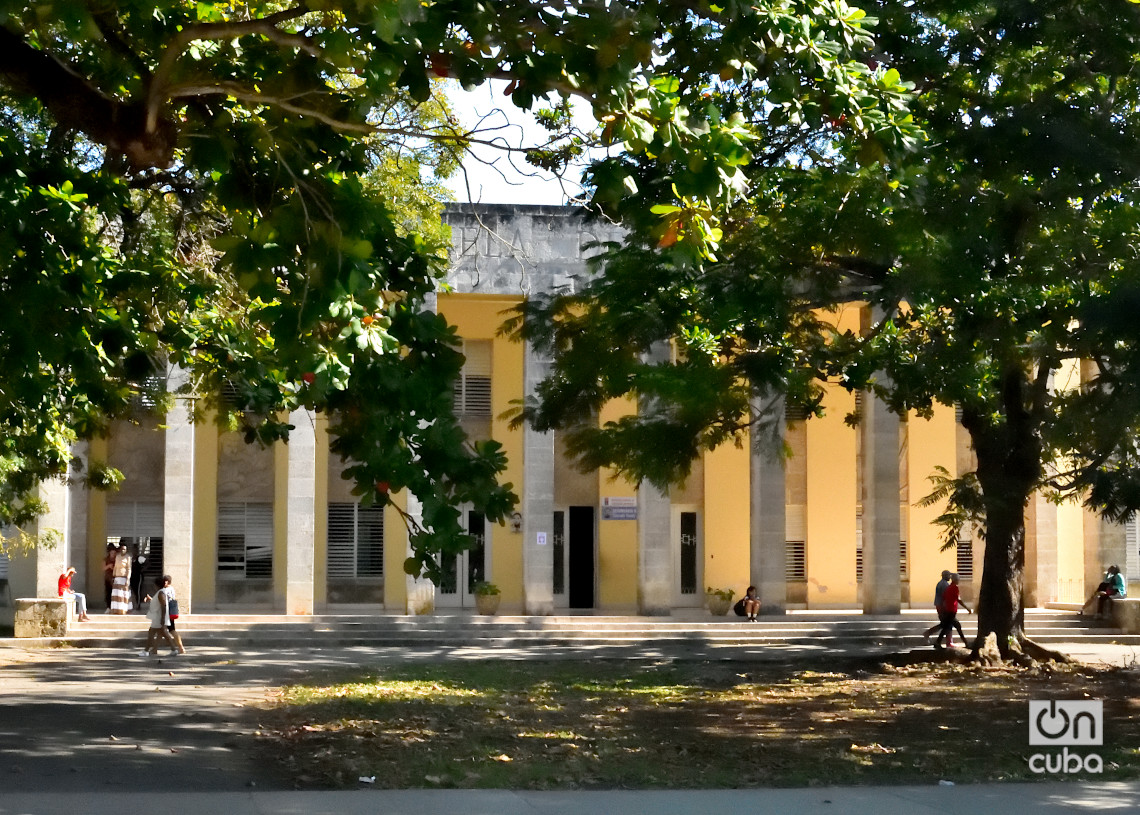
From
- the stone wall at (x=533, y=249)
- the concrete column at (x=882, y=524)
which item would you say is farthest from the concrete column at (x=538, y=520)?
the concrete column at (x=882, y=524)

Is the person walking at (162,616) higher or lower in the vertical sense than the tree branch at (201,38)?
lower

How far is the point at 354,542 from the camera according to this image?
96.3 ft

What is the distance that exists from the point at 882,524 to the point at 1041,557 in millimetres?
4827

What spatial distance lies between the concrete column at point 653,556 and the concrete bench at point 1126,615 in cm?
946

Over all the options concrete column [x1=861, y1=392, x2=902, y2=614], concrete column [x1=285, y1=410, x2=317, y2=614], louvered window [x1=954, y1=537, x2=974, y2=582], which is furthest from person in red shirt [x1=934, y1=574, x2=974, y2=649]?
concrete column [x1=285, y1=410, x2=317, y2=614]

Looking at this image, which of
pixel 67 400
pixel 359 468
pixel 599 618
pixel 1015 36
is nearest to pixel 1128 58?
pixel 1015 36

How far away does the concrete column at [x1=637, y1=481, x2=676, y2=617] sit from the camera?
1069 inches

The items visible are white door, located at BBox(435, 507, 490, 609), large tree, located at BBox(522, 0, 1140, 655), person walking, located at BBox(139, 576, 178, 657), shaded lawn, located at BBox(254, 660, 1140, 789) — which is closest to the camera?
shaded lawn, located at BBox(254, 660, 1140, 789)

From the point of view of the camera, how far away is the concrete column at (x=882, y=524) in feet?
88.5

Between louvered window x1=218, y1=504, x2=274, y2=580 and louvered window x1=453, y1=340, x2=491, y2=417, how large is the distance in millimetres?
5147

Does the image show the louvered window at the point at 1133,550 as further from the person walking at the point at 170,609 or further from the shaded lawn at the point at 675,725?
the person walking at the point at 170,609

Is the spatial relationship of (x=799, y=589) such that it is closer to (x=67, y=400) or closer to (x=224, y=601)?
(x=224, y=601)

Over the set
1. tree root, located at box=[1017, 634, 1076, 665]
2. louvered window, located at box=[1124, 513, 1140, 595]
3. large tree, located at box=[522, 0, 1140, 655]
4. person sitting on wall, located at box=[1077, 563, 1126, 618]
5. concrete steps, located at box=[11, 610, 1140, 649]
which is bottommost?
concrete steps, located at box=[11, 610, 1140, 649]

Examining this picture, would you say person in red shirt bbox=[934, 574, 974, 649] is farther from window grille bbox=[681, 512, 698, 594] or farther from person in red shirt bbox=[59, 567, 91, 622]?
person in red shirt bbox=[59, 567, 91, 622]
